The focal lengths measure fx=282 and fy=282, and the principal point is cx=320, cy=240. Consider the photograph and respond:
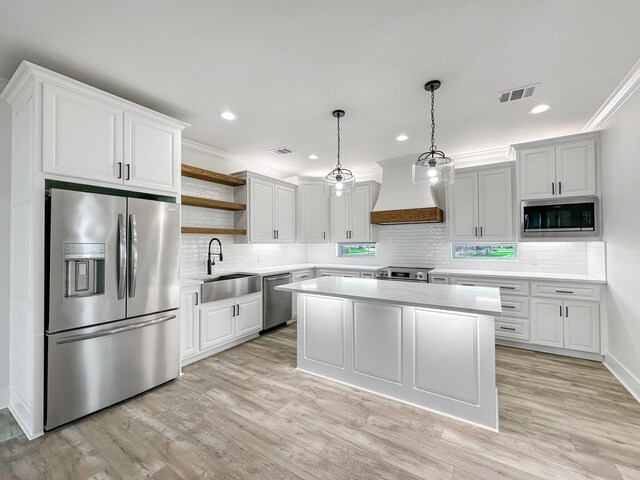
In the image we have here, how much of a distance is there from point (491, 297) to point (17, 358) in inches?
157

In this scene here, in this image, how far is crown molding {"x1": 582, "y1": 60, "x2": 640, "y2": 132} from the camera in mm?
2383

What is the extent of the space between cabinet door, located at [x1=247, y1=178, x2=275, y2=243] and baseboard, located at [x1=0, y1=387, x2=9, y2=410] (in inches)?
115

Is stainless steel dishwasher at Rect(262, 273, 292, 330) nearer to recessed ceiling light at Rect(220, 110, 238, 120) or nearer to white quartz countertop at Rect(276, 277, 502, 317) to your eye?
white quartz countertop at Rect(276, 277, 502, 317)

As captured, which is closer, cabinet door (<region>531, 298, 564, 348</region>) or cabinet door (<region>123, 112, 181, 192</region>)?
cabinet door (<region>123, 112, 181, 192</region>)

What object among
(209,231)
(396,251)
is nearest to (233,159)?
(209,231)

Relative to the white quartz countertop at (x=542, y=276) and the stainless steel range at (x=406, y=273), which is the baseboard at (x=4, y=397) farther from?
the white quartz countertop at (x=542, y=276)

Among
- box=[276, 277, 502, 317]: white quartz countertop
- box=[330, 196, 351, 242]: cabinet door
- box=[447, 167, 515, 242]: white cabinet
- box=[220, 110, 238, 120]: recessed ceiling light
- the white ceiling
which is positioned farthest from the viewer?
box=[330, 196, 351, 242]: cabinet door

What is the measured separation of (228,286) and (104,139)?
6.80 feet

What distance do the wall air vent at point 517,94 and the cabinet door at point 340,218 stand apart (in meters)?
3.00

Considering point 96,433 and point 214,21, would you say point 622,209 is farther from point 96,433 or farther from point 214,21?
point 96,433

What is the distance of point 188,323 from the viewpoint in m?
3.29

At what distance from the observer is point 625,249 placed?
2789 millimetres

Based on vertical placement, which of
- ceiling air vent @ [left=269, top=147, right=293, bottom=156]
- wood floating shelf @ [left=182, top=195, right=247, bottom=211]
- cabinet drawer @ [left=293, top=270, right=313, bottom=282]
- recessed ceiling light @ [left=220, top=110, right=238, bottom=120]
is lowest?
cabinet drawer @ [left=293, top=270, right=313, bottom=282]

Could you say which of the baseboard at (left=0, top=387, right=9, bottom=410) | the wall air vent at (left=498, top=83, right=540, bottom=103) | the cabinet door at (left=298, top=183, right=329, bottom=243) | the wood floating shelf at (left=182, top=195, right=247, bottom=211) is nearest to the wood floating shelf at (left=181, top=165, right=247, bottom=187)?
the wood floating shelf at (left=182, top=195, right=247, bottom=211)
